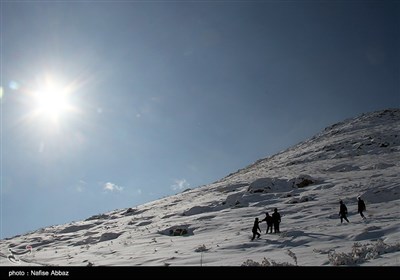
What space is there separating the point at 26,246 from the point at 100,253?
15001 millimetres

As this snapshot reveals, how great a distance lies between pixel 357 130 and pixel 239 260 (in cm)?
6792

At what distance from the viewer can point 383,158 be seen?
44812 mm

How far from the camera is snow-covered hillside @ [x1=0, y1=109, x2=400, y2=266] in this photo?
14.3 metres

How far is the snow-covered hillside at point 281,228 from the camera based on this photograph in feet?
47.0

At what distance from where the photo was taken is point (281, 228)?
71.6 ft
